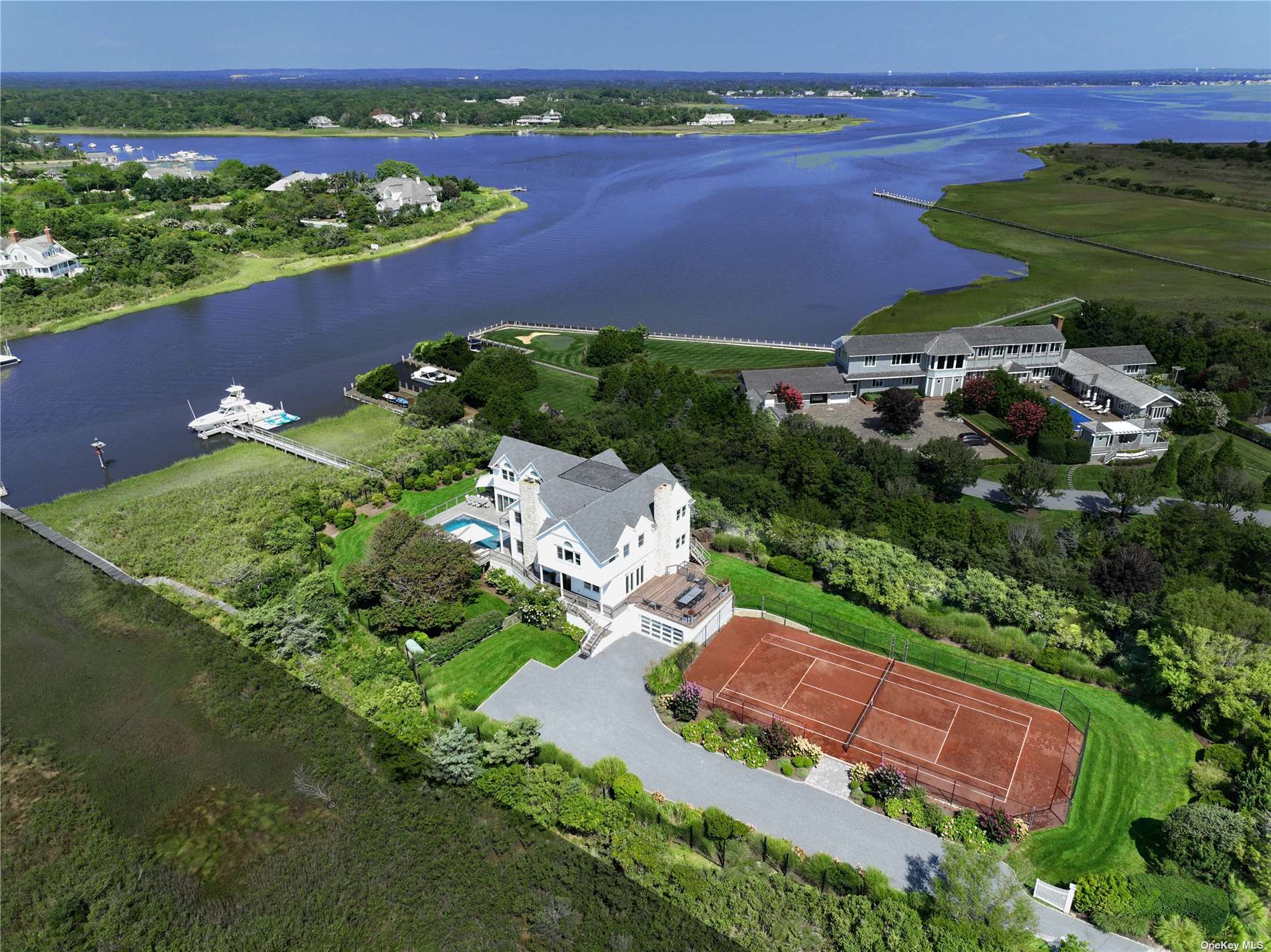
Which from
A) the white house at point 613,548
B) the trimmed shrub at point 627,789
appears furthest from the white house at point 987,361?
the trimmed shrub at point 627,789

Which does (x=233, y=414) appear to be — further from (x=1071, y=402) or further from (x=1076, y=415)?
(x=1071, y=402)

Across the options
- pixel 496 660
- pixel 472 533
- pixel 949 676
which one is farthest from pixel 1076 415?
pixel 496 660

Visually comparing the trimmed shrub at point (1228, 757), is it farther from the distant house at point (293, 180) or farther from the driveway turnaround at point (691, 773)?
the distant house at point (293, 180)

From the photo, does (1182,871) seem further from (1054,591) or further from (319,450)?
(319,450)

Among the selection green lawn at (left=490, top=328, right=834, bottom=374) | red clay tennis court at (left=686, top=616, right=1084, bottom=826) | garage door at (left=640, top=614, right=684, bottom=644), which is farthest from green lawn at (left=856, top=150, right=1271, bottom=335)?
garage door at (left=640, top=614, right=684, bottom=644)

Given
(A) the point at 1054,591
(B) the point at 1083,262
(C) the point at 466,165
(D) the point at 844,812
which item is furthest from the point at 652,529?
(C) the point at 466,165

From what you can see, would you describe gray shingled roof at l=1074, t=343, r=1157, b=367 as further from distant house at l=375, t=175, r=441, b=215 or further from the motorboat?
distant house at l=375, t=175, r=441, b=215
